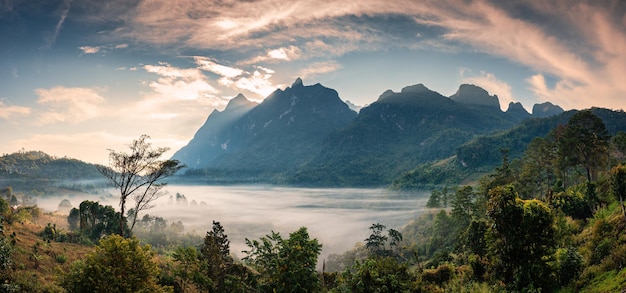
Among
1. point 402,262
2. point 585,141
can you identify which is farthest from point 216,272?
point 585,141

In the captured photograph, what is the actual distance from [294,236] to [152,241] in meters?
111

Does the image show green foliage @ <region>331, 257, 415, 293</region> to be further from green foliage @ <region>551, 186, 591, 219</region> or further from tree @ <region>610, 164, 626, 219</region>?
green foliage @ <region>551, 186, 591, 219</region>

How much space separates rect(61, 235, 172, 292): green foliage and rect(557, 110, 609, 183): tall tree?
61621mm

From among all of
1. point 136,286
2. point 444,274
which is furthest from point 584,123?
point 136,286

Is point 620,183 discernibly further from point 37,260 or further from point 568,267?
point 37,260

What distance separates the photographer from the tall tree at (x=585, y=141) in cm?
5484

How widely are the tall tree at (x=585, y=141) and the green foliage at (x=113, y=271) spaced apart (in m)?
61.6

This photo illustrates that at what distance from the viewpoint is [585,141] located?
5478 centimetres

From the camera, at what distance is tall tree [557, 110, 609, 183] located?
180 feet

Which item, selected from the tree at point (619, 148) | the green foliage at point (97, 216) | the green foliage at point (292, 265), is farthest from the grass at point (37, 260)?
the tree at point (619, 148)

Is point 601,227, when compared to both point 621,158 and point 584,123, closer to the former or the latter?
point 584,123

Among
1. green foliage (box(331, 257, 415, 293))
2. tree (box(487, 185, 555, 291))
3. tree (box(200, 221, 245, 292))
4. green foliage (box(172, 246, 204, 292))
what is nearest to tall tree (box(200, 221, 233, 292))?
tree (box(200, 221, 245, 292))

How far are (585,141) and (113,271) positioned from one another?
6434cm

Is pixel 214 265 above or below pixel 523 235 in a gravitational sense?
below
